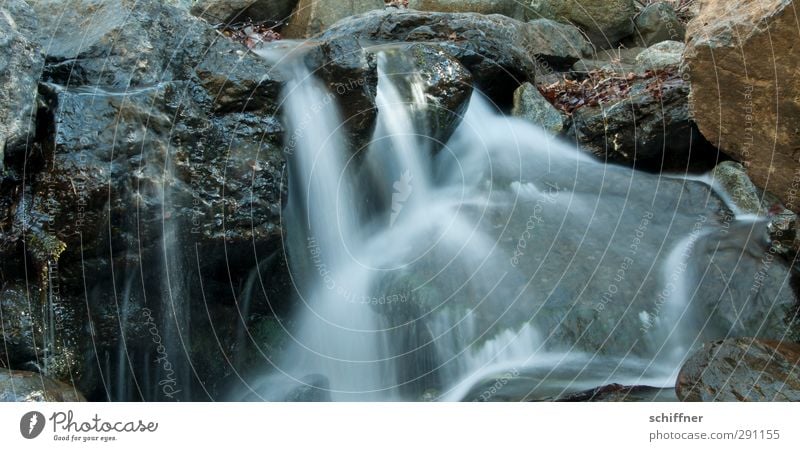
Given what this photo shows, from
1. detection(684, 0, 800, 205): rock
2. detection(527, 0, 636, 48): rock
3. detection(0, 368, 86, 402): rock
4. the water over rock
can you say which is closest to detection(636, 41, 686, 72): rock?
the water over rock

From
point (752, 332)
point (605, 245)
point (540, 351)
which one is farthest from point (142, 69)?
point (752, 332)

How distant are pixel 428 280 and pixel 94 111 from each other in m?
2.71

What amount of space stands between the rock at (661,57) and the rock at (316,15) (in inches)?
162

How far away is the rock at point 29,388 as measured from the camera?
3709mm

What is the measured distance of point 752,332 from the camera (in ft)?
17.1

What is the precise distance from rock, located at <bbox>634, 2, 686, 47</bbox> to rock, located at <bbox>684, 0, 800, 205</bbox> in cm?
715

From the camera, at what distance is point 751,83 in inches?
173

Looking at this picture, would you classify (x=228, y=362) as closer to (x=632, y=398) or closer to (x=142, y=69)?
(x=142, y=69)

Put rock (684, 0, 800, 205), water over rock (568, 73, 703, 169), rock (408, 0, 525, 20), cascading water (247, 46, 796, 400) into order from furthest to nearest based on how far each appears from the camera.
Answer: rock (408, 0, 525, 20) < water over rock (568, 73, 703, 169) < cascading water (247, 46, 796, 400) < rock (684, 0, 800, 205)

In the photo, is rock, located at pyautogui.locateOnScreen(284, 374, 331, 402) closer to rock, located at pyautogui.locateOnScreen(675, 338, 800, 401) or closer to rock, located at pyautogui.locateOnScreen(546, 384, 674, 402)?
rock, located at pyautogui.locateOnScreen(546, 384, 674, 402)

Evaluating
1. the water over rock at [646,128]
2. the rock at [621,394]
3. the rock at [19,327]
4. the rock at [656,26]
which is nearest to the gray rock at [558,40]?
the rock at [656,26]

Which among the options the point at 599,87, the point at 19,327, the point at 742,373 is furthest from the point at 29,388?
the point at 599,87

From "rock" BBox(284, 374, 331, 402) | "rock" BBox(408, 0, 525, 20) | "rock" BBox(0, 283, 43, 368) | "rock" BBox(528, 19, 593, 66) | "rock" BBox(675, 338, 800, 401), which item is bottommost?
"rock" BBox(675, 338, 800, 401)

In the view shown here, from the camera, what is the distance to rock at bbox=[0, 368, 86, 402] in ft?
12.2
